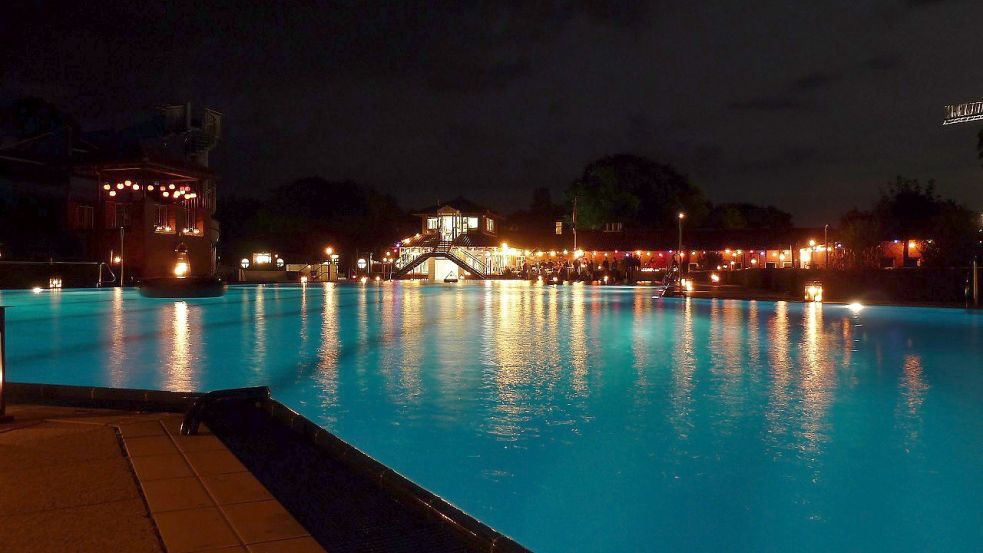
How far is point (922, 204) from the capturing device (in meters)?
49.3

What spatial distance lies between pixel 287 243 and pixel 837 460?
2321 inches

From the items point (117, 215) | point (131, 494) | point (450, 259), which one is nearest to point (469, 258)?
point (450, 259)

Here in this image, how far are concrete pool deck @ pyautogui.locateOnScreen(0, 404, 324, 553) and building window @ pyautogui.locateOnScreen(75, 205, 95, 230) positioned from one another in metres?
37.4

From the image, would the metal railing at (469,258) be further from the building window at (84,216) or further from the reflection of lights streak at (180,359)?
the reflection of lights streak at (180,359)

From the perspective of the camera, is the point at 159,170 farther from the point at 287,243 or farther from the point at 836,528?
the point at 836,528

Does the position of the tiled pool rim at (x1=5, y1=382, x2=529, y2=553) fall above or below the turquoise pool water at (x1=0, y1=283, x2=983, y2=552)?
above

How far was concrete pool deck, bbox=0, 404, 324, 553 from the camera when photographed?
8.84 ft

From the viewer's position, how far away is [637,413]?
20.5 ft

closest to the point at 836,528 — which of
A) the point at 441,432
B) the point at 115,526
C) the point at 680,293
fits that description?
the point at 441,432

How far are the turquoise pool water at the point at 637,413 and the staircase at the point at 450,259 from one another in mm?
38524

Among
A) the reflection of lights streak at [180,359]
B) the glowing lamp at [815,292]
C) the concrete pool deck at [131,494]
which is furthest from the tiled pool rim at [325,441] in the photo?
the glowing lamp at [815,292]

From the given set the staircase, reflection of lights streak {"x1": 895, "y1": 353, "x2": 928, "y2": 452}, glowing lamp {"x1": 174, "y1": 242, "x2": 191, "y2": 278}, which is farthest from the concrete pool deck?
the staircase

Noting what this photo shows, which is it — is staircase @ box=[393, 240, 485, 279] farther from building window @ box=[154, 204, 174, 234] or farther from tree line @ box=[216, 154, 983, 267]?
building window @ box=[154, 204, 174, 234]

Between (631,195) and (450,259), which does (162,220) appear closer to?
(450,259)
